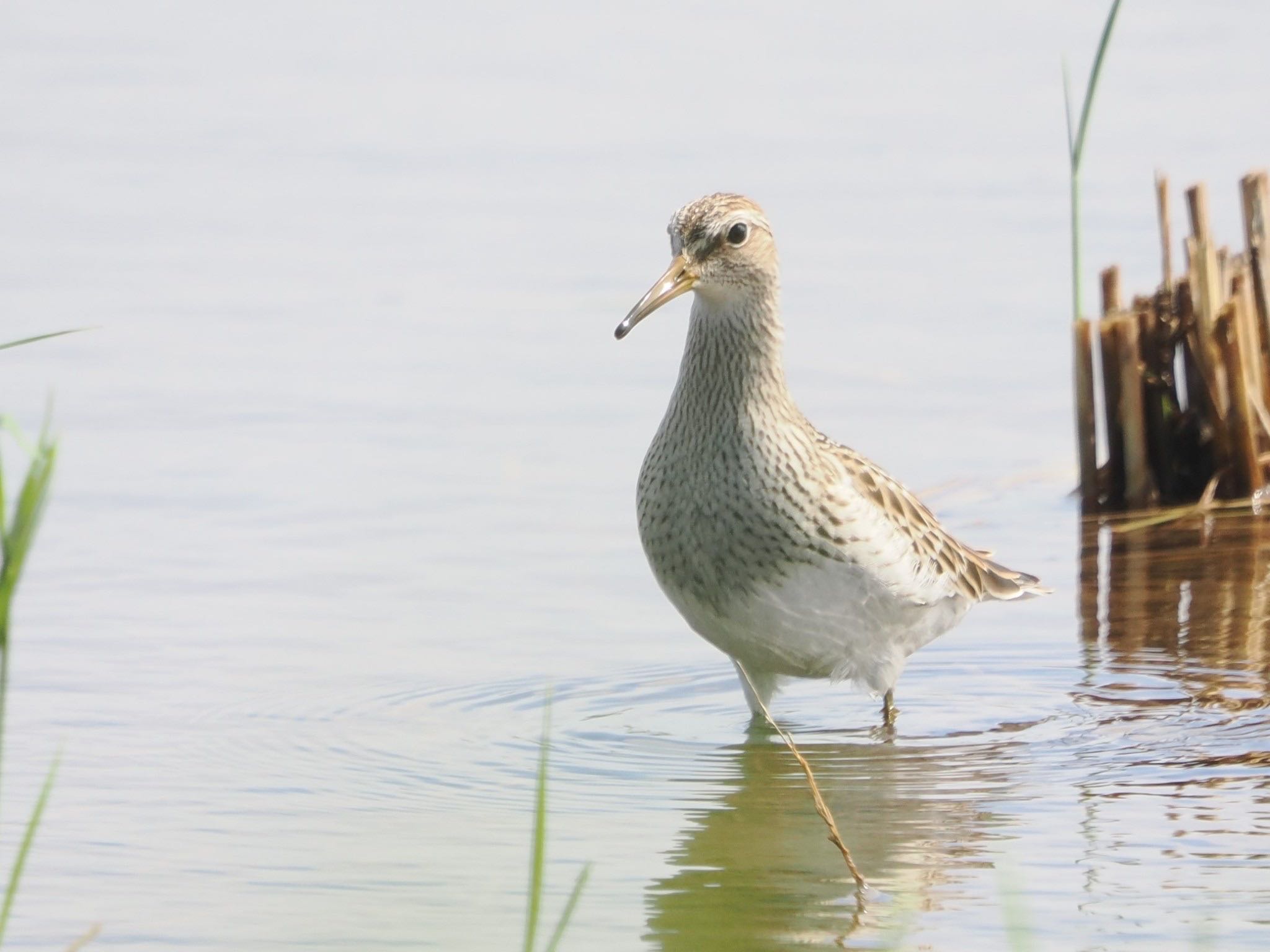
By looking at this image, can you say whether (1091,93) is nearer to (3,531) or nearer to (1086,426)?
(1086,426)

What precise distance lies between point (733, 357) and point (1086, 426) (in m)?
3.17

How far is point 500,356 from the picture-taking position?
1166 centimetres

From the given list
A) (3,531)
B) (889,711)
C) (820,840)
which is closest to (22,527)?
(3,531)

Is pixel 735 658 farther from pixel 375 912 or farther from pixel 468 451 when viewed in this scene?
pixel 468 451

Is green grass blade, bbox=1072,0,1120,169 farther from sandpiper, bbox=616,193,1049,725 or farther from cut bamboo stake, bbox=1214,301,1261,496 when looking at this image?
sandpiper, bbox=616,193,1049,725

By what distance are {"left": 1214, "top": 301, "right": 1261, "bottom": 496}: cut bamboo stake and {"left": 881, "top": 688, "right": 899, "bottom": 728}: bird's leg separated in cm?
277

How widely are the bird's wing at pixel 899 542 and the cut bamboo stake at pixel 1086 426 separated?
77.0 inches

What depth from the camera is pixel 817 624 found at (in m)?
7.43

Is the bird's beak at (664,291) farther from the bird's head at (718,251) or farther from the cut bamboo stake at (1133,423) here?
the cut bamboo stake at (1133,423)

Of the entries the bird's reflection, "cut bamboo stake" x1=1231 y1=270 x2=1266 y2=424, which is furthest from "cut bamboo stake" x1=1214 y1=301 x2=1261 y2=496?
the bird's reflection

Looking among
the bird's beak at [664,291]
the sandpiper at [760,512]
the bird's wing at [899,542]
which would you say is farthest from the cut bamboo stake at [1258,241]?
the bird's beak at [664,291]

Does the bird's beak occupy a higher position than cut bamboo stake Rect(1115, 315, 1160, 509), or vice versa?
the bird's beak

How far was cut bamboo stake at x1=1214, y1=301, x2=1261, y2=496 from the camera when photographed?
9961 mm

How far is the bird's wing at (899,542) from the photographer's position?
745 centimetres
